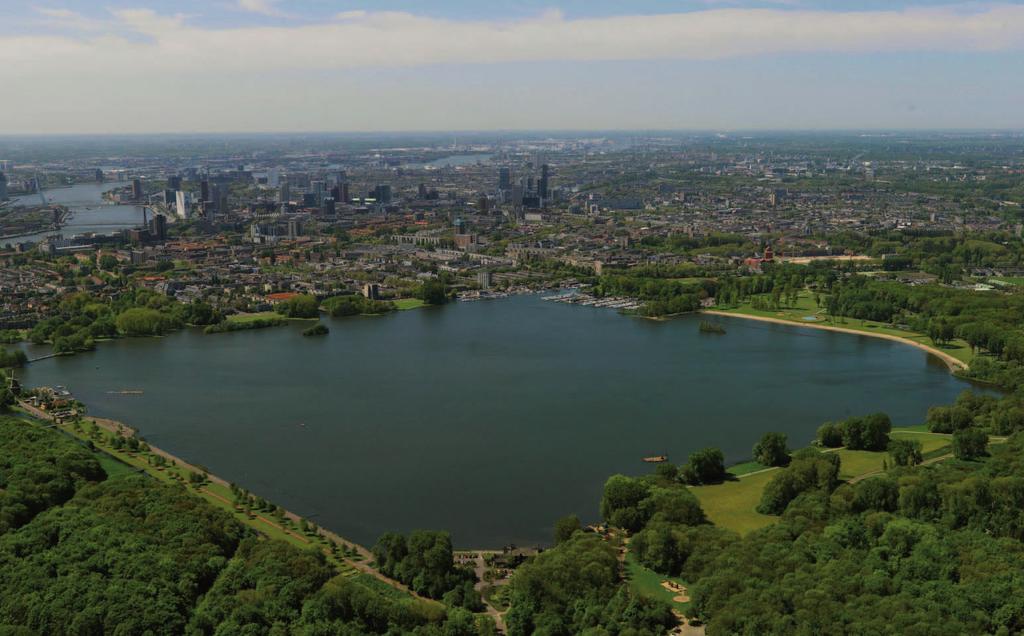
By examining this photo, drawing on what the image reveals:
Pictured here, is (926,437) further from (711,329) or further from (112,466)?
(112,466)

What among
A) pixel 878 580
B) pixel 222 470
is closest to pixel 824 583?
pixel 878 580

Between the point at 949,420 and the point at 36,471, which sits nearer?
the point at 36,471

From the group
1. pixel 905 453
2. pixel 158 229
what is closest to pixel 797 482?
pixel 905 453

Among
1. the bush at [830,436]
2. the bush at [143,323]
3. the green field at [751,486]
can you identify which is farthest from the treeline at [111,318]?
the bush at [830,436]

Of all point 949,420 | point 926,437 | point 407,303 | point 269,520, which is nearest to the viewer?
point 269,520

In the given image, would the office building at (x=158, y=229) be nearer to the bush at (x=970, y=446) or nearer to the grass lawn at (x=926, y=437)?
the grass lawn at (x=926, y=437)

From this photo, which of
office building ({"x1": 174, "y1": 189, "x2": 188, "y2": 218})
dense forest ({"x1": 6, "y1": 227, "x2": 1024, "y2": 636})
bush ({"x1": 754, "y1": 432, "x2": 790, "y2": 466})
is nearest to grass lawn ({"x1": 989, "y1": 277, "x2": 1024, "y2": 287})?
dense forest ({"x1": 6, "y1": 227, "x2": 1024, "y2": 636})

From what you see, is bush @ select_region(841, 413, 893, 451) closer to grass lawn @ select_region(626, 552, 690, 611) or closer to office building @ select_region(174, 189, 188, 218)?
grass lawn @ select_region(626, 552, 690, 611)
